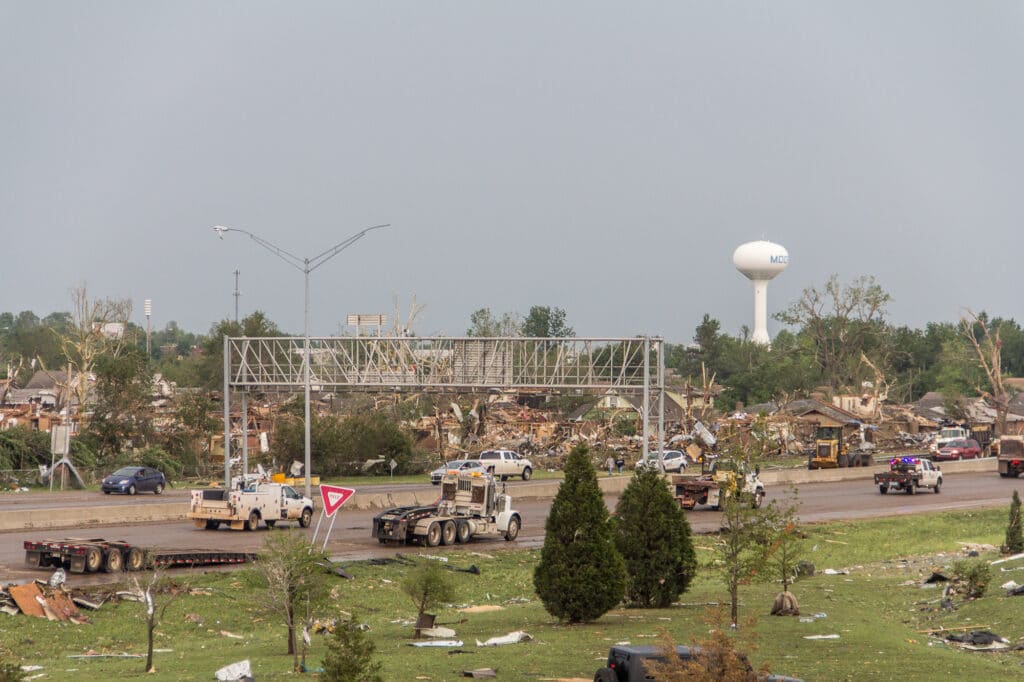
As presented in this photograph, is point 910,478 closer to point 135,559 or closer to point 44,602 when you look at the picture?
point 135,559

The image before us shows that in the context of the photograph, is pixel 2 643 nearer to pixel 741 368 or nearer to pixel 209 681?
pixel 209 681

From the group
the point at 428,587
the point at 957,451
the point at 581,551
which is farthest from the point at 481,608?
the point at 957,451

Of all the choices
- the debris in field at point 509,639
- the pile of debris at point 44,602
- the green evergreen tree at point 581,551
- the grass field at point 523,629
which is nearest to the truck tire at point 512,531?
the grass field at point 523,629

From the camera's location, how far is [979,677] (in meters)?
19.0

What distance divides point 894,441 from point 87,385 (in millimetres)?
64237

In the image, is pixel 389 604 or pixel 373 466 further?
pixel 373 466

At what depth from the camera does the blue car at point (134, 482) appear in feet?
195

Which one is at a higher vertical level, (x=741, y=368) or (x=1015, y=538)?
(x=741, y=368)

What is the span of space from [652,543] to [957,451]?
68.6 m

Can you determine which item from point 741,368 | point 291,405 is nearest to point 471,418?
point 291,405

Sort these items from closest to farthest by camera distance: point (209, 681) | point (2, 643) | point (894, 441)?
point (209, 681), point (2, 643), point (894, 441)

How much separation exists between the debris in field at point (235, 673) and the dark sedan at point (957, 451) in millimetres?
76283

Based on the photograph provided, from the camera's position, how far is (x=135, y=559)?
3212 centimetres

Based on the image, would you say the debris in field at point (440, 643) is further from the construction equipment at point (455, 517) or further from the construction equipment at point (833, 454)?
the construction equipment at point (833, 454)
